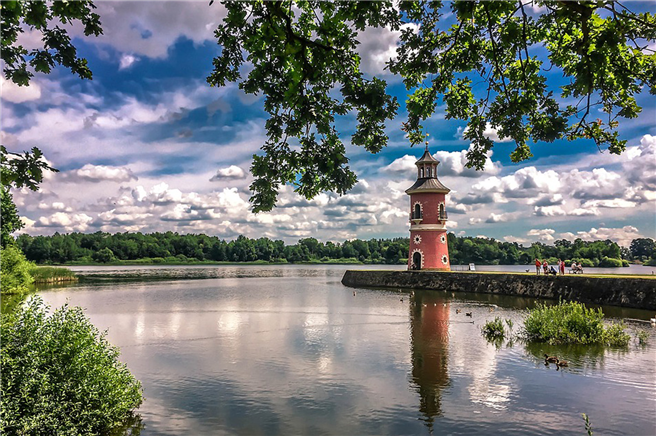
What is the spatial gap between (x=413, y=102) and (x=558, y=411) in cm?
851

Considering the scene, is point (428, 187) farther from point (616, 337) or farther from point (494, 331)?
point (616, 337)

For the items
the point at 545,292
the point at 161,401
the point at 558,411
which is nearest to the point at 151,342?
the point at 161,401

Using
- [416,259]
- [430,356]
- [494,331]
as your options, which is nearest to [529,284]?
[416,259]

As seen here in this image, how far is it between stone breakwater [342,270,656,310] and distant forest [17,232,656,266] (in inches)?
2737

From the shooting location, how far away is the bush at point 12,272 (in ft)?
126

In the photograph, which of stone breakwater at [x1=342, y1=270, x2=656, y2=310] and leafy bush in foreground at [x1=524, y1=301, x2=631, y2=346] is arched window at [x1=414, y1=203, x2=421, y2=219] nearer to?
stone breakwater at [x1=342, y1=270, x2=656, y2=310]

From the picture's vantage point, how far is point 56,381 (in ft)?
28.4

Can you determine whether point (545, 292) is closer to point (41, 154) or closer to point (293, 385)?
point (293, 385)

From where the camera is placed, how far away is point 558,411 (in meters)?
10.7

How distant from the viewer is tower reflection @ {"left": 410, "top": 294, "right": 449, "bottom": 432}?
38.0 ft

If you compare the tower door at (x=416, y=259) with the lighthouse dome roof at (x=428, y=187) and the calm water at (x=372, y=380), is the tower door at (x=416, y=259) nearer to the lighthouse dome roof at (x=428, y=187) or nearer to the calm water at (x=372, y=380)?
the lighthouse dome roof at (x=428, y=187)

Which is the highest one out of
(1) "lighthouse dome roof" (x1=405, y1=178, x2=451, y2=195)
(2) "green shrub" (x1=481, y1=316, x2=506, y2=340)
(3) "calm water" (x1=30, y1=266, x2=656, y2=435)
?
(1) "lighthouse dome roof" (x1=405, y1=178, x2=451, y2=195)

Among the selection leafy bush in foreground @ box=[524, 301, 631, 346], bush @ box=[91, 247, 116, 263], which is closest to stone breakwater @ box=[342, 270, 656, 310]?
leafy bush in foreground @ box=[524, 301, 631, 346]

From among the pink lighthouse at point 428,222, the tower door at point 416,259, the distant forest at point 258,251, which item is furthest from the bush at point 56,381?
the distant forest at point 258,251
